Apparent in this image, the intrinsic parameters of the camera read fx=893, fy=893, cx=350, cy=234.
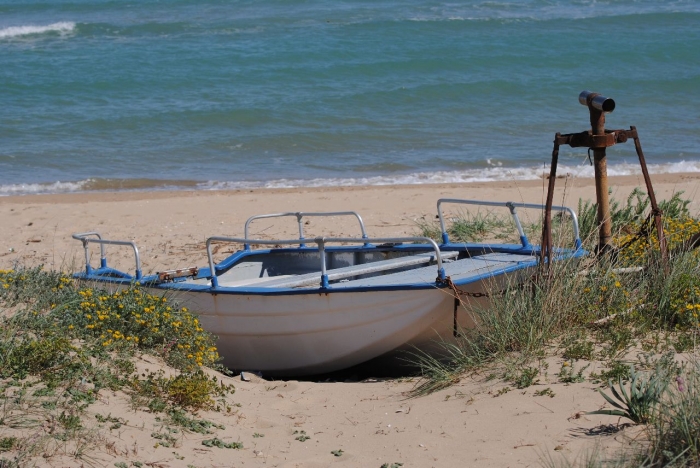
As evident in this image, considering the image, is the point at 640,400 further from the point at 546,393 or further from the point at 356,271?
the point at 356,271

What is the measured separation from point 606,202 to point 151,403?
3.50 meters

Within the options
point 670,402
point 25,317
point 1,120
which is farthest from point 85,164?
point 670,402

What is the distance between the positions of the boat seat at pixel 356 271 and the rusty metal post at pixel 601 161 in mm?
1446

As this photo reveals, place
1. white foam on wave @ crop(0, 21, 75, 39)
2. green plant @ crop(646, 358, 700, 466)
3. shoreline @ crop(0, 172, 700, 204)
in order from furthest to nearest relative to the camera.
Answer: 1. white foam on wave @ crop(0, 21, 75, 39)
2. shoreline @ crop(0, 172, 700, 204)
3. green plant @ crop(646, 358, 700, 466)

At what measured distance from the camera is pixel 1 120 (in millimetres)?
20078

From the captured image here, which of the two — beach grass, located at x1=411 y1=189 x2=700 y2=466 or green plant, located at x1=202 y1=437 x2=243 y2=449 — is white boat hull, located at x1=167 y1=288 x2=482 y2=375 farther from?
green plant, located at x1=202 y1=437 x2=243 y2=449

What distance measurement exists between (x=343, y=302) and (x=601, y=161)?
209cm

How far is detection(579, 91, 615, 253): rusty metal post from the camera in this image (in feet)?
19.9

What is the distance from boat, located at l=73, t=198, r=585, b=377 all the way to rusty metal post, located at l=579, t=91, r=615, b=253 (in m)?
0.20

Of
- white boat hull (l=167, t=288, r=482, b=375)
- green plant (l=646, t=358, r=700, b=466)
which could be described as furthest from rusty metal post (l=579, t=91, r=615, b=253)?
green plant (l=646, t=358, r=700, b=466)

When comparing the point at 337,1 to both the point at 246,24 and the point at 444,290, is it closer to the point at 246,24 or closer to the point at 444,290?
the point at 246,24

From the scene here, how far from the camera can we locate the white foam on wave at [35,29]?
101ft

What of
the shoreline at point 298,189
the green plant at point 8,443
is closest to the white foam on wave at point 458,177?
the shoreline at point 298,189

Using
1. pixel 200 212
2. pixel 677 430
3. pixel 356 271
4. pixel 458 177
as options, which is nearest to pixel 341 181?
pixel 458 177
